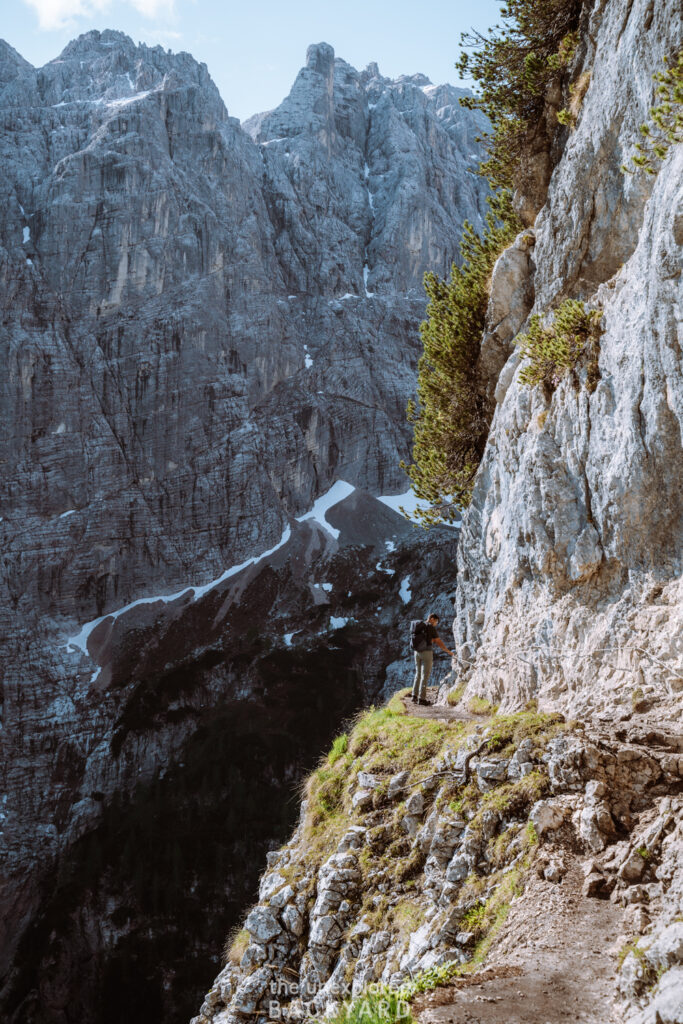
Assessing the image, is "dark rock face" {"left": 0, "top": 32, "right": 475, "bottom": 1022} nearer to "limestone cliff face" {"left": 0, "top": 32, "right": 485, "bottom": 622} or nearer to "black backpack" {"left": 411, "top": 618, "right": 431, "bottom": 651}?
"limestone cliff face" {"left": 0, "top": 32, "right": 485, "bottom": 622}

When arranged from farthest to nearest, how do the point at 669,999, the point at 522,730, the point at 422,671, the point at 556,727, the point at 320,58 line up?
the point at 320,58 < the point at 422,671 < the point at 522,730 < the point at 556,727 < the point at 669,999

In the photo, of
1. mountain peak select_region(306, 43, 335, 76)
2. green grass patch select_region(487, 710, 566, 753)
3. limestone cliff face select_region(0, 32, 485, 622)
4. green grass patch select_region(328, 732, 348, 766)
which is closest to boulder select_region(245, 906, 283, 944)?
green grass patch select_region(328, 732, 348, 766)

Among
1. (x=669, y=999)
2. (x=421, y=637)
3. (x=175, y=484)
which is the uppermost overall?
(x=669, y=999)

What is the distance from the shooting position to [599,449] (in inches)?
493

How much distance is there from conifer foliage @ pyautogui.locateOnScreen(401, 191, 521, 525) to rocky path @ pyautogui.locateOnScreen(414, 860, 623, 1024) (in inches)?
539

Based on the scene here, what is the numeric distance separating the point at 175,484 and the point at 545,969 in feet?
251

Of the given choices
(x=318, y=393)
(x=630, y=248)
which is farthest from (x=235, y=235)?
(x=630, y=248)

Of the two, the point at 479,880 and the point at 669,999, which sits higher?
the point at 669,999

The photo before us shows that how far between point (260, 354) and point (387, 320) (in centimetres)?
1879

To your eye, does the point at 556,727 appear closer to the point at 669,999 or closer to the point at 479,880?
the point at 479,880

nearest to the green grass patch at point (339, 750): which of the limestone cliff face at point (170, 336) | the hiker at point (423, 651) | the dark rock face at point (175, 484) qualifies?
the hiker at point (423, 651)

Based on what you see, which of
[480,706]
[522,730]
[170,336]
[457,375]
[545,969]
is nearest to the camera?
[545,969]

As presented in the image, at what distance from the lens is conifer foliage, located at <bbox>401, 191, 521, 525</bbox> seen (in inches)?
782

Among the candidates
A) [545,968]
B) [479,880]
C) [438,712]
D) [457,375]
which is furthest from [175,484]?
[545,968]
